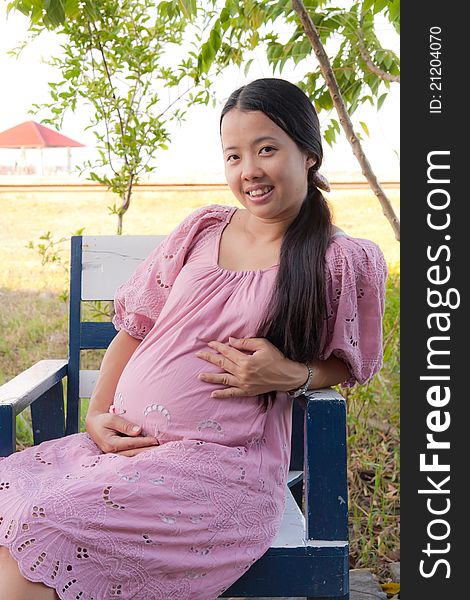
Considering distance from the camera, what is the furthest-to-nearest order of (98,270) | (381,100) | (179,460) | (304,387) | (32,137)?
(32,137), (381,100), (98,270), (304,387), (179,460)

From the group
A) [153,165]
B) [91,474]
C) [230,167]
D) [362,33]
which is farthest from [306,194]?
[153,165]

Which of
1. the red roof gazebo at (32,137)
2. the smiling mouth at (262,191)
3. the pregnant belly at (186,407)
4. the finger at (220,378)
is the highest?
the red roof gazebo at (32,137)

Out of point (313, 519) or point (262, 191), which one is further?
point (262, 191)

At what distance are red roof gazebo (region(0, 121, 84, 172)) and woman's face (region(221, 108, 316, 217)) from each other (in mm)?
3484

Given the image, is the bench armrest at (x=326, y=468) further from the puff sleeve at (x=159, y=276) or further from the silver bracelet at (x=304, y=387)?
the puff sleeve at (x=159, y=276)

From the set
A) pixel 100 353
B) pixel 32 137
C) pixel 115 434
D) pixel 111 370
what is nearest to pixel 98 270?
pixel 111 370

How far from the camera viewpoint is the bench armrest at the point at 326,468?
180 centimetres

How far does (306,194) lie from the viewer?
6.72 feet

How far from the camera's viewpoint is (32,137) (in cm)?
541

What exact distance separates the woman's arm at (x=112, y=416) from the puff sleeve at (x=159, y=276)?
0.05 m

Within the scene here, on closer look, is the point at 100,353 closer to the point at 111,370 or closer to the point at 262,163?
the point at 111,370

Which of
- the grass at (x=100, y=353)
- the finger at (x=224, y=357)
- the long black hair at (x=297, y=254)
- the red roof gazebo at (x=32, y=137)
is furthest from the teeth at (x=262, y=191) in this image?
the red roof gazebo at (x=32, y=137)

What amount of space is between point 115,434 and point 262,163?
68 centimetres

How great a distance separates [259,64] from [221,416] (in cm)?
157
